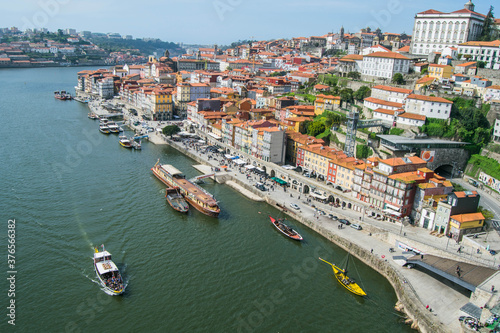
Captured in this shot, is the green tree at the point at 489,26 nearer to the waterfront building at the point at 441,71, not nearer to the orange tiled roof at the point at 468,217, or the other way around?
the waterfront building at the point at 441,71

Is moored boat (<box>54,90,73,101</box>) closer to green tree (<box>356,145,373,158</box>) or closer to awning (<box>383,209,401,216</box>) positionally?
green tree (<box>356,145,373,158</box>)

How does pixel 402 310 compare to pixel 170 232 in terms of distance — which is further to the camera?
pixel 170 232

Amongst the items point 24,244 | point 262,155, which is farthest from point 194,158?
point 24,244

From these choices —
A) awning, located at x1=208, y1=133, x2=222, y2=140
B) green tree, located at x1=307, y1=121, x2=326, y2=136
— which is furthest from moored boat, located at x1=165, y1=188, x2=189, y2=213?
green tree, located at x1=307, y1=121, x2=326, y2=136

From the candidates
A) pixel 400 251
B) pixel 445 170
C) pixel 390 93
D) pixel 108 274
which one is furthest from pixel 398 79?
pixel 108 274

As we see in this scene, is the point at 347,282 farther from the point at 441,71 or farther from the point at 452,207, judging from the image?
the point at 441,71

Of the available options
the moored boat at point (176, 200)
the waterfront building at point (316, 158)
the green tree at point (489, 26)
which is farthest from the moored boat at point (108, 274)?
the green tree at point (489, 26)

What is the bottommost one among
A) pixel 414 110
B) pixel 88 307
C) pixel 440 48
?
pixel 88 307

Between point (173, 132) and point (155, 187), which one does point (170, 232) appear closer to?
point (155, 187)
